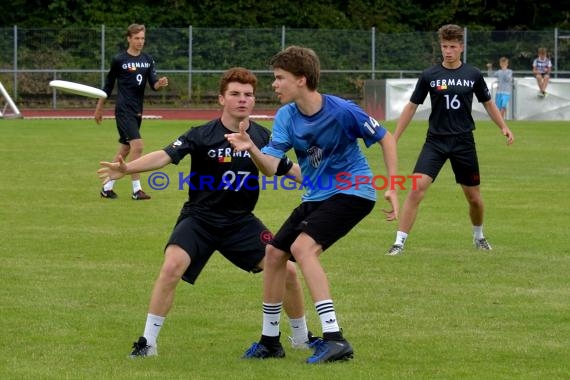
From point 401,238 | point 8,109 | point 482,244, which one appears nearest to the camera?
point 401,238

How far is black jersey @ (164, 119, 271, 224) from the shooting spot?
7410 millimetres

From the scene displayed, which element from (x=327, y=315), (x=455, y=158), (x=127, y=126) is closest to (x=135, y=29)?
(x=127, y=126)

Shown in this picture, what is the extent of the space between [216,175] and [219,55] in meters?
34.3

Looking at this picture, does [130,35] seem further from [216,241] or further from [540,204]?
[216,241]

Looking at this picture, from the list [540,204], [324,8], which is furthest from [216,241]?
[324,8]

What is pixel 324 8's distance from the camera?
4794 centimetres

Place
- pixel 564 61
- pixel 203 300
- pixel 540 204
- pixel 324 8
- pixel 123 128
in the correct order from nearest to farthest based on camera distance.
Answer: pixel 203 300, pixel 540 204, pixel 123 128, pixel 564 61, pixel 324 8

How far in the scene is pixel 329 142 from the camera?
718 centimetres

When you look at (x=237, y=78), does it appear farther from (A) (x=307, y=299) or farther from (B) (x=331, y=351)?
(A) (x=307, y=299)

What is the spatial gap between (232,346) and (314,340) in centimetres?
51

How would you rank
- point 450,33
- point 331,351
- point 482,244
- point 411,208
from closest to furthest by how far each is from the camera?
point 331,351 < point 450,33 < point 411,208 < point 482,244

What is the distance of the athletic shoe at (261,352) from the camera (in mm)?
7145

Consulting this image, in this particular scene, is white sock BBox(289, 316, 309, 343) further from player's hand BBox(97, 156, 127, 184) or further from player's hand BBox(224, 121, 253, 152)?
player's hand BBox(97, 156, 127, 184)

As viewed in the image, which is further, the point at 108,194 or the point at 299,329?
the point at 108,194
